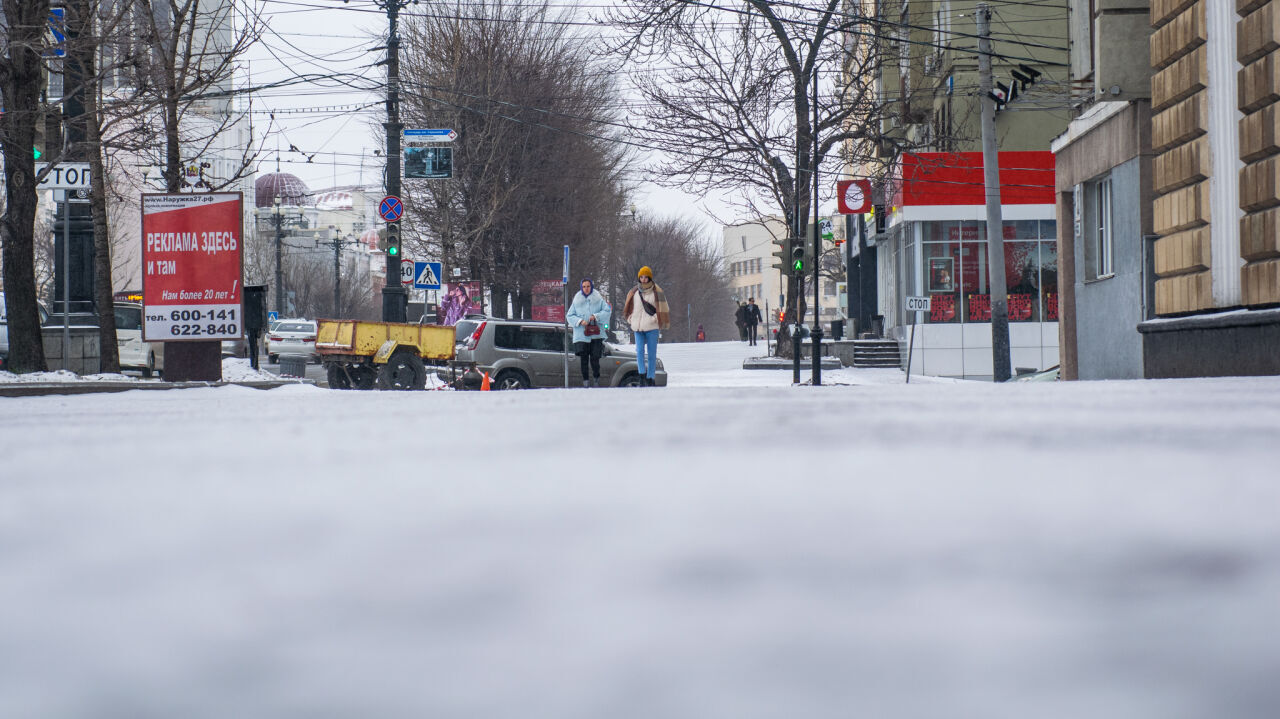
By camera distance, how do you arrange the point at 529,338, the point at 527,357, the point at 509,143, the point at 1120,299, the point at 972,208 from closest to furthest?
the point at 1120,299
the point at 527,357
the point at 529,338
the point at 972,208
the point at 509,143

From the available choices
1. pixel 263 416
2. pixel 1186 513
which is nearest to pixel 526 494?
pixel 1186 513

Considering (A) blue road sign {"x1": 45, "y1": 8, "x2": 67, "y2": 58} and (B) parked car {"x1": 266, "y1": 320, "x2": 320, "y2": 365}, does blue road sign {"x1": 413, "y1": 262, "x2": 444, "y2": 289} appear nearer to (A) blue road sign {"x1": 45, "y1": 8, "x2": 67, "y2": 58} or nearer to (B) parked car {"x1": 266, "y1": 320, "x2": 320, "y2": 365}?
(B) parked car {"x1": 266, "y1": 320, "x2": 320, "y2": 365}

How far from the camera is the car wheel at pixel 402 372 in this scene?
2078 cm

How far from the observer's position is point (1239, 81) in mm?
8891

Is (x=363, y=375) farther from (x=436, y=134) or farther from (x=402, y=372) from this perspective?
(x=436, y=134)

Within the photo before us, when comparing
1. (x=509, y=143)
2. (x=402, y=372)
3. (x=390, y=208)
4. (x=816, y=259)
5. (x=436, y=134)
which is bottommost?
(x=402, y=372)

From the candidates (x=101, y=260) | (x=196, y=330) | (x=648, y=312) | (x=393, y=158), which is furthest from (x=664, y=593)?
(x=393, y=158)

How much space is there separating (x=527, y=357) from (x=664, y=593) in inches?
800

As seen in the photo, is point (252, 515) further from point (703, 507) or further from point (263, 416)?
point (263, 416)

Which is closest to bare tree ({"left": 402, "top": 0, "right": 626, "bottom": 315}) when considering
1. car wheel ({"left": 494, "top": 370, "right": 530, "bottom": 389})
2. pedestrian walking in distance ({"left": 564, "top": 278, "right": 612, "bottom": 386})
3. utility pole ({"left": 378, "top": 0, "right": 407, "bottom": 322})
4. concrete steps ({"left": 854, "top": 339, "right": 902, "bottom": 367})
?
utility pole ({"left": 378, "top": 0, "right": 407, "bottom": 322})

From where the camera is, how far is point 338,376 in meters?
20.8

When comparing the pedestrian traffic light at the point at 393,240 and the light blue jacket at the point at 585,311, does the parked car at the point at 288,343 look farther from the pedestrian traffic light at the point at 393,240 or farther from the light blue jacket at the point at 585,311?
the light blue jacket at the point at 585,311

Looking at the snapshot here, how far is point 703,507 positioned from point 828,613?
17 centimetres

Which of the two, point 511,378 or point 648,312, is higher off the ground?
point 648,312
